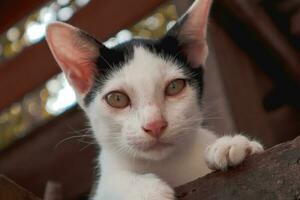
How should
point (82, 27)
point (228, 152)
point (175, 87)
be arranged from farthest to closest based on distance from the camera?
point (82, 27) → point (175, 87) → point (228, 152)

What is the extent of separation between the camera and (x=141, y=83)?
2.06m

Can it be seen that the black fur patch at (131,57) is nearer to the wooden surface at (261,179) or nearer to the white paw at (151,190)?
the white paw at (151,190)

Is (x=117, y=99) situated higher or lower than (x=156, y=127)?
higher

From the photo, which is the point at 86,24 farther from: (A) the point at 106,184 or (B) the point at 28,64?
(A) the point at 106,184

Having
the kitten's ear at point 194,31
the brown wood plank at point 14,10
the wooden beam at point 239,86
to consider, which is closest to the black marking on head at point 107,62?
the kitten's ear at point 194,31

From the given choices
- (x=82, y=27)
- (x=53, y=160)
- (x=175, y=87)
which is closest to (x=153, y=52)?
(x=175, y=87)

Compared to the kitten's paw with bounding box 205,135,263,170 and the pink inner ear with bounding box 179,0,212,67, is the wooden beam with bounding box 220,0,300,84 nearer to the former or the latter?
the pink inner ear with bounding box 179,0,212,67

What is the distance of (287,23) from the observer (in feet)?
10.9

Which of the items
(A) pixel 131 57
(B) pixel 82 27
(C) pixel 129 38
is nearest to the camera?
(A) pixel 131 57

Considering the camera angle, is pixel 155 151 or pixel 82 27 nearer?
pixel 155 151

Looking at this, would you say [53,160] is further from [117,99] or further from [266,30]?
[117,99]

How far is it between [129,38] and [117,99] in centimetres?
55

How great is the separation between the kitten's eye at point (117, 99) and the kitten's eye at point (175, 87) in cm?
14

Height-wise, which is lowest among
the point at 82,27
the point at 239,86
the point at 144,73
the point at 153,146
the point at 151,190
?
the point at 151,190
